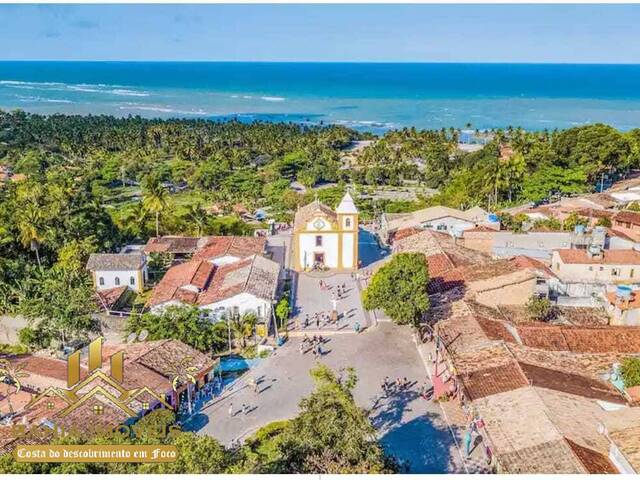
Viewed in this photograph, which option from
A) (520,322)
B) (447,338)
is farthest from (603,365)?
(447,338)

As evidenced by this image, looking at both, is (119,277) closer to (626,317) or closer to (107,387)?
(107,387)

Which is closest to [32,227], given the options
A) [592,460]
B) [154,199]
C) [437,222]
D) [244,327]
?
[154,199]

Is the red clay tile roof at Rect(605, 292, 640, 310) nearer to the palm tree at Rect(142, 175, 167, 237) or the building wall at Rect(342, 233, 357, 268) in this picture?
the building wall at Rect(342, 233, 357, 268)

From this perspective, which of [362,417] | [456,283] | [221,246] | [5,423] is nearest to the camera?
[362,417]

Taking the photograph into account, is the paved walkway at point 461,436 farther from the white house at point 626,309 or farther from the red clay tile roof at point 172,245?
the red clay tile roof at point 172,245

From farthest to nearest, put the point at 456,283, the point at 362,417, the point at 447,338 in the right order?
the point at 456,283
the point at 447,338
the point at 362,417

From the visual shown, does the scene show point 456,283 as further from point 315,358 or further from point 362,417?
point 362,417

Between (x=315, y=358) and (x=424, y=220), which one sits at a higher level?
(x=424, y=220)

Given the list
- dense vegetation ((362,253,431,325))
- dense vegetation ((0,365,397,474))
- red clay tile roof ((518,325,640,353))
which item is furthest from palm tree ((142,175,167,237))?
red clay tile roof ((518,325,640,353))
